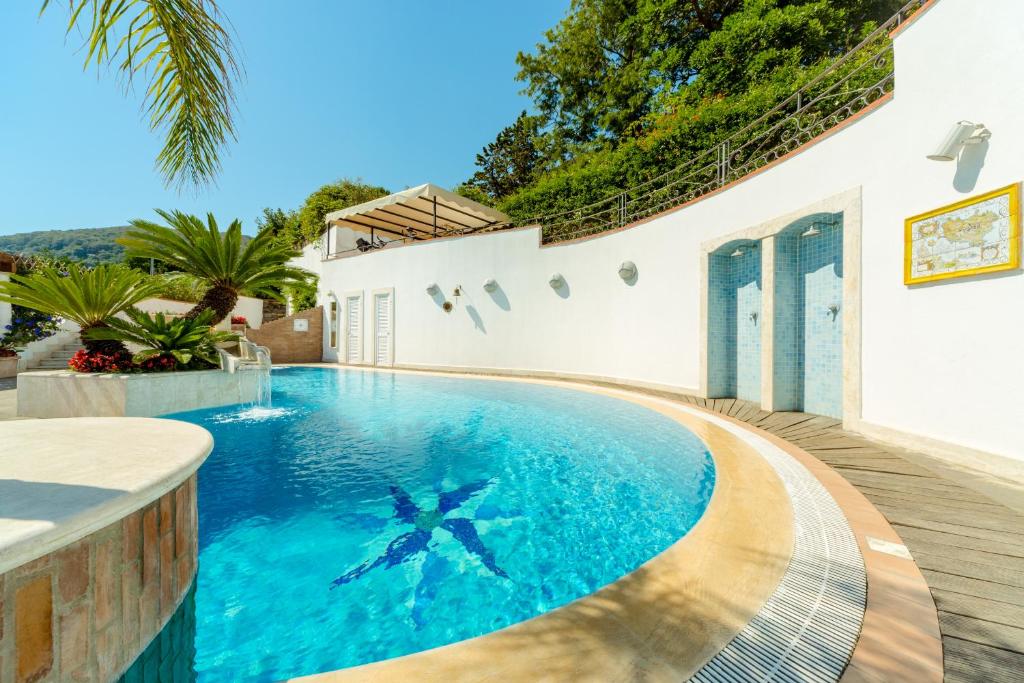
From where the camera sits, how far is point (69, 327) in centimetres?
1322

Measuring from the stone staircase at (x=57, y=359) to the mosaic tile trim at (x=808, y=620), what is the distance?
17693 millimetres

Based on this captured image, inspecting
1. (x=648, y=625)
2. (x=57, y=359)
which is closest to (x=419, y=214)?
(x=57, y=359)

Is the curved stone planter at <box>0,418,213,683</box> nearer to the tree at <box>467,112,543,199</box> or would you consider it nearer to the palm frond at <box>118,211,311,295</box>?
the palm frond at <box>118,211,311,295</box>

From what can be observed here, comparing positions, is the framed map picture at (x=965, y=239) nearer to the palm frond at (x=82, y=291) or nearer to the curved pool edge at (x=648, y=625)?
the curved pool edge at (x=648, y=625)

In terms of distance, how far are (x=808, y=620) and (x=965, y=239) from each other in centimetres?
479

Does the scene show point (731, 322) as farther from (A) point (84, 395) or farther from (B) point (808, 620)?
(A) point (84, 395)

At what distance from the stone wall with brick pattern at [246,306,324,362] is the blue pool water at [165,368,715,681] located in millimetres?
12218

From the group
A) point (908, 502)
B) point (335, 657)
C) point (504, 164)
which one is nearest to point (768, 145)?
point (908, 502)

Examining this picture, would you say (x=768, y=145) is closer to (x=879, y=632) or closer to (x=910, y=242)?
(x=910, y=242)

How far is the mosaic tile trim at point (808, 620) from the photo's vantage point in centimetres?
148

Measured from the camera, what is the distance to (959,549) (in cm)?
241

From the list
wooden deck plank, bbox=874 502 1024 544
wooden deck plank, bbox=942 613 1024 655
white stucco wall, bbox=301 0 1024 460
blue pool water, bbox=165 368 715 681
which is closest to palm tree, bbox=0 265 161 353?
blue pool water, bbox=165 368 715 681

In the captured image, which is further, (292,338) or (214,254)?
Answer: (292,338)

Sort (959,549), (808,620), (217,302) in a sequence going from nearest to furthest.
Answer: (808,620), (959,549), (217,302)
